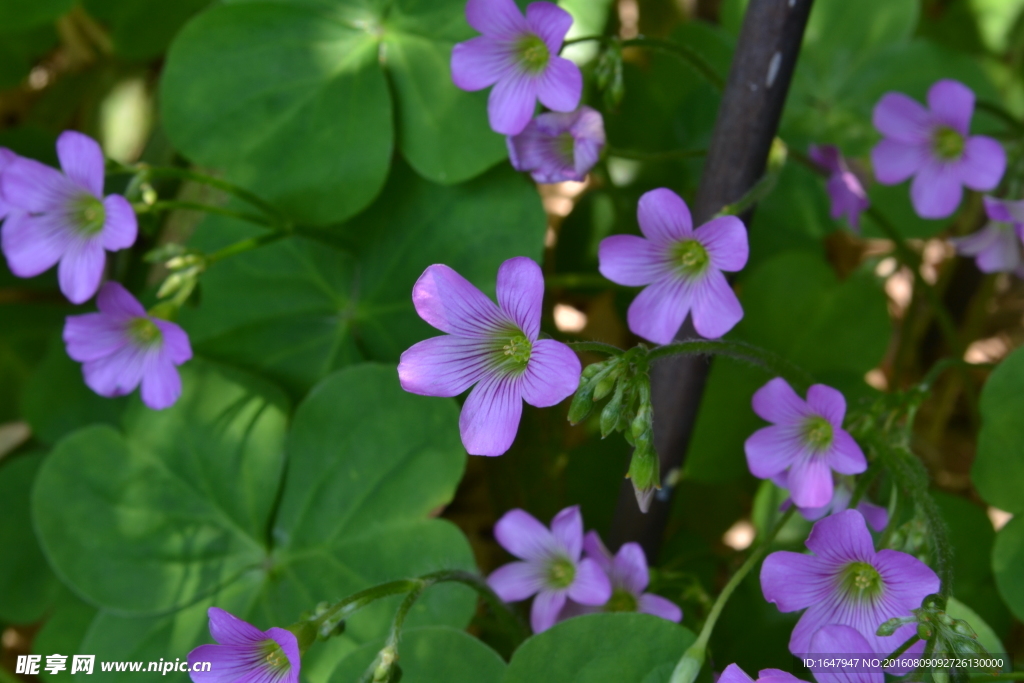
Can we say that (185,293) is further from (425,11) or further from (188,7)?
(188,7)

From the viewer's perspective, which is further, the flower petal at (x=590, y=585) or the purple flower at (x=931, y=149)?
the purple flower at (x=931, y=149)

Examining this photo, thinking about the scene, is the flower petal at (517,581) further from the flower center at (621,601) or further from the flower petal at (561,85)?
the flower petal at (561,85)

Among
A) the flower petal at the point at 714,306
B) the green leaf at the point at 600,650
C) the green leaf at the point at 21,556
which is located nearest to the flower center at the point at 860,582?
the green leaf at the point at 600,650

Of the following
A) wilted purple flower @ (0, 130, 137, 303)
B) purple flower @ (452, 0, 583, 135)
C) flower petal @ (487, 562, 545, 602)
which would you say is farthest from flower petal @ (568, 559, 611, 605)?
wilted purple flower @ (0, 130, 137, 303)

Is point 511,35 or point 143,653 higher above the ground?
point 511,35

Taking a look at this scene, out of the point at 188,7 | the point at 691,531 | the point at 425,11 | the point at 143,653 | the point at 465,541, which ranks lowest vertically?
the point at 691,531

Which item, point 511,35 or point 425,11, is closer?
point 511,35

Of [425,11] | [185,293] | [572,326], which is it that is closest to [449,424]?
[185,293]
